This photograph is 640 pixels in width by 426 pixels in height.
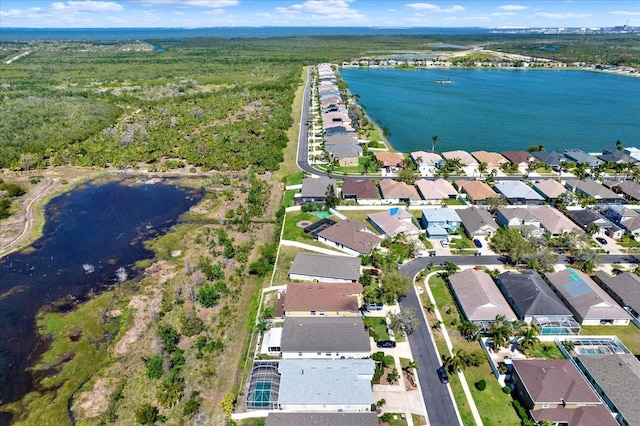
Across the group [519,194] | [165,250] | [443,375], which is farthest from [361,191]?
[443,375]

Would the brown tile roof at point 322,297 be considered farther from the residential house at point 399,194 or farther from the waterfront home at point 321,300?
the residential house at point 399,194

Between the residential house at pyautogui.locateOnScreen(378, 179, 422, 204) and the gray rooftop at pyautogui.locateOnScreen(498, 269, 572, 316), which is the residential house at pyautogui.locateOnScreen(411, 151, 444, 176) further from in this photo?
the gray rooftop at pyautogui.locateOnScreen(498, 269, 572, 316)

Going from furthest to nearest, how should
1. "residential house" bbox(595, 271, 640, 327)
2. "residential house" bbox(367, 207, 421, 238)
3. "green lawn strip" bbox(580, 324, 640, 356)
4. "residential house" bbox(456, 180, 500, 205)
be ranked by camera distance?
1. "residential house" bbox(456, 180, 500, 205)
2. "residential house" bbox(367, 207, 421, 238)
3. "residential house" bbox(595, 271, 640, 327)
4. "green lawn strip" bbox(580, 324, 640, 356)

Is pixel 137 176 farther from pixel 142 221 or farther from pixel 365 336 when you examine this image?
pixel 365 336

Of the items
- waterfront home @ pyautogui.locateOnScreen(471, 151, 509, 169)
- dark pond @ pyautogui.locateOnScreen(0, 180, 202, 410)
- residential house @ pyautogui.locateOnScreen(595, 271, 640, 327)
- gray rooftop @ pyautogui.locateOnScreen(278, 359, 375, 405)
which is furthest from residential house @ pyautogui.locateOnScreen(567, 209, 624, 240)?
dark pond @ pyautogui.locateOnScreen(0, 180, 202, 410)

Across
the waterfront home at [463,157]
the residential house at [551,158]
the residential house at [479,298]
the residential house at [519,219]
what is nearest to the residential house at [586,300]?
the residential house at [479,298]

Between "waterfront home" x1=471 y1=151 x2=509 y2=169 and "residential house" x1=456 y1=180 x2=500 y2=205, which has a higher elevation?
"waterfront home" x1=471 y1=151 x2=509 y2=169
